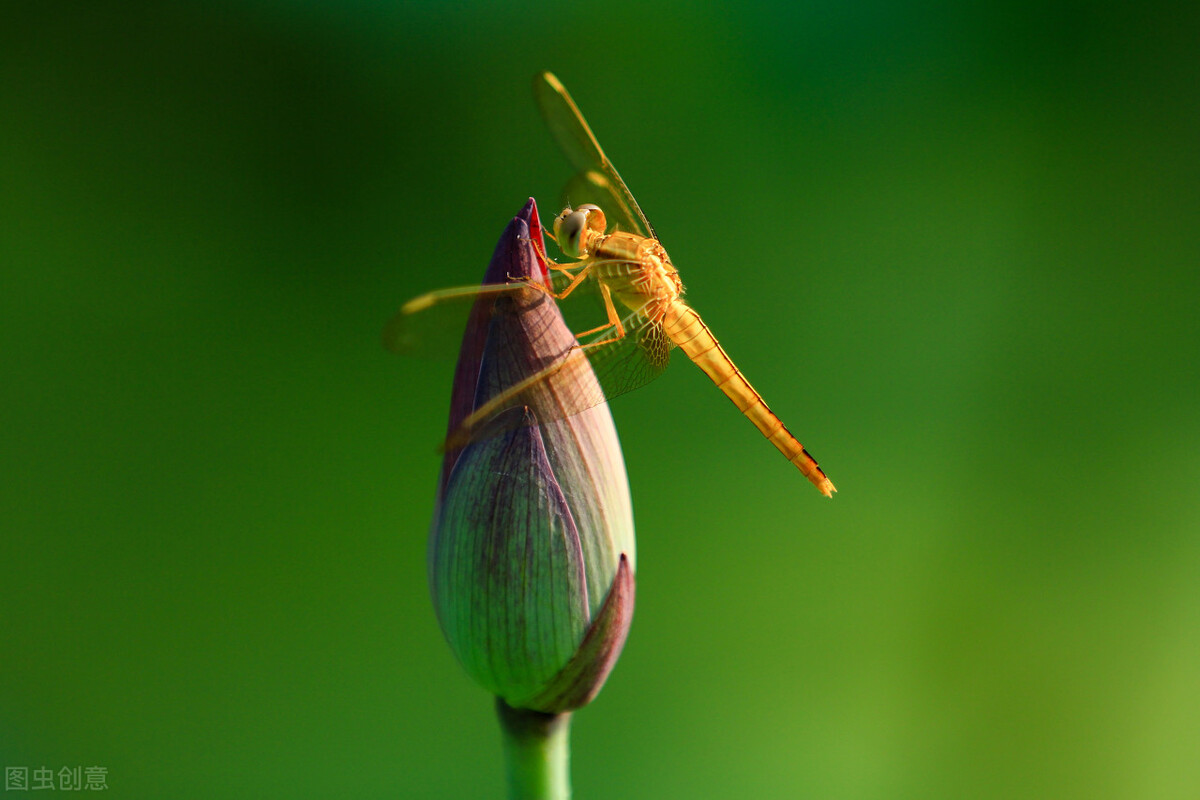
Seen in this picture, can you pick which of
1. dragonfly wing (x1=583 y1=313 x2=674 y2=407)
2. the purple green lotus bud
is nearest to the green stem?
the purple green lotus bud

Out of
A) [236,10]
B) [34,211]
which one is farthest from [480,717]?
[236,10]

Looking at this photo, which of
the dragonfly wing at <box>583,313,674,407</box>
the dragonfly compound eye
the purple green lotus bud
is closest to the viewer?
the purple green lotus bud

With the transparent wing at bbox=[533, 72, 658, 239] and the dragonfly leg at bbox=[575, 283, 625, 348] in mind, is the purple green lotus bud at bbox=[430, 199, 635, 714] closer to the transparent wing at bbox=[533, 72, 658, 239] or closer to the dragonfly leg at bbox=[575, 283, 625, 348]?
the dragonfly leg at bbox=[575, 283, 625, 348]

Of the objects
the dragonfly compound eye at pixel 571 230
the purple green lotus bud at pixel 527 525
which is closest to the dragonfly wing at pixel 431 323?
the purple green lotus bud at pixel 527 525

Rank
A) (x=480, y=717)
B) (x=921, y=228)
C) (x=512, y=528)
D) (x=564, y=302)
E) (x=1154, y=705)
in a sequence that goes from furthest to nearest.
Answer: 1. (x=921, y=228)
2. (x=1154, y=705)
3. (x=480, y=717)
4. (x=564, y=302)
5. (x=512, y=528)

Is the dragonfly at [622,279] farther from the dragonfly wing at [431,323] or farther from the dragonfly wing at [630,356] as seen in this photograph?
the dragonfly wing at [431,323]

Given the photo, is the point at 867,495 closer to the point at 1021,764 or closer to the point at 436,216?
the point at 1021,764
